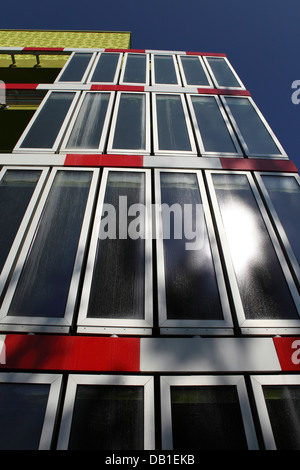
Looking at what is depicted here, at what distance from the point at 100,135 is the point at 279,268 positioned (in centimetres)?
420

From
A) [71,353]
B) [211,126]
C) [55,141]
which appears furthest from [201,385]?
[211,126]

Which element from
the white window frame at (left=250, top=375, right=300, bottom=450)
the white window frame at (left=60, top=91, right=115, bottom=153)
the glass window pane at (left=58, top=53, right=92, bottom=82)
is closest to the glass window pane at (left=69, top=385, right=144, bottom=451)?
the white window frame at (left=250, top=375, right=300, bottom=450)

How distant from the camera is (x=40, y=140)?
580cm

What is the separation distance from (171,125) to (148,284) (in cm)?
407

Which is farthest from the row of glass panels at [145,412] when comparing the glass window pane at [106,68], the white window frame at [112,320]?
the glass window pane at [106,68]

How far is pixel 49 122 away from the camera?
629 cm

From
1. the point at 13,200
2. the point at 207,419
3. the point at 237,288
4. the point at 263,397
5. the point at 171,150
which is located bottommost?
the point at 207,419

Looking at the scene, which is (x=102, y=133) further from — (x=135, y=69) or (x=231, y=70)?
(x=231, y=70)

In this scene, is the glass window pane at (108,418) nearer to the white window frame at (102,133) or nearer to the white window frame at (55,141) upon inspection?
the white window frame at (102,133)

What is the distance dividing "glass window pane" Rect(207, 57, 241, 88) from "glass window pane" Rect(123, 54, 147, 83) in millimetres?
2101

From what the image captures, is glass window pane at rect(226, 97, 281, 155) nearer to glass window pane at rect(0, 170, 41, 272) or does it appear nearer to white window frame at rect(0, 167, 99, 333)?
white window frame at rect(0, 167, 99, 333)

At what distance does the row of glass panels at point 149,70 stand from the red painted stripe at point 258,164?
3601 millimetres

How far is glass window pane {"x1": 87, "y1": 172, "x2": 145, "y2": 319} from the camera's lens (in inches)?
134

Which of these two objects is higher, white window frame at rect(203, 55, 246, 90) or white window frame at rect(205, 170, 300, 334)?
white window frame at rect(203, 55, 246, 90)
